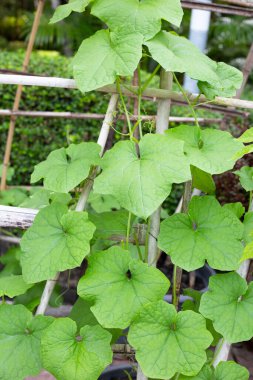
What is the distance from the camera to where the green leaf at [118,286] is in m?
1.29

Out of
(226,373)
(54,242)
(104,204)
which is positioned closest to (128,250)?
(54,242)

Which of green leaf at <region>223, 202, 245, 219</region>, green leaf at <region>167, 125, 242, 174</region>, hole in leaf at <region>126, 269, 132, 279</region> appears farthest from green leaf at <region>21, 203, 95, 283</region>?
green leaf at <region>223, 202, 245, 219</region>

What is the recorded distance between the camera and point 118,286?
1.32m

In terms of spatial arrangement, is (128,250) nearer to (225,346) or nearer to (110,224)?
(110,224)

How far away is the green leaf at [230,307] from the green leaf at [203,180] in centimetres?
26

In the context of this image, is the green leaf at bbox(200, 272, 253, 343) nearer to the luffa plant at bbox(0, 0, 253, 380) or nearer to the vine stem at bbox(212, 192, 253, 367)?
the luffa plant at bbox(0, 0, 253, 380)

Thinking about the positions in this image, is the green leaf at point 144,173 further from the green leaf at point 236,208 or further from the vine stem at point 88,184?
the green leaf at point 236,208

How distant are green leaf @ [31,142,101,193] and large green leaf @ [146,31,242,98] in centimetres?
30

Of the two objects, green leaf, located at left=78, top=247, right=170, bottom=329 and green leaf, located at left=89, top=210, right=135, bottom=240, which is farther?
green leaf, located at left=89, top=210, right=135, bottom=240

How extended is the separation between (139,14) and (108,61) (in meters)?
0.14

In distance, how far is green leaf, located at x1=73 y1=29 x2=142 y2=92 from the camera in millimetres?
1280

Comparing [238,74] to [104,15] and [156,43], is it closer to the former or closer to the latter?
[156,43]

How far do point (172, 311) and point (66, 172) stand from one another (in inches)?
17.6

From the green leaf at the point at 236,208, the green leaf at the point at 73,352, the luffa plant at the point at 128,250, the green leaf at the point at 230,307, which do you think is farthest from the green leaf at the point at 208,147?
the green leaf at the point at 73,352
